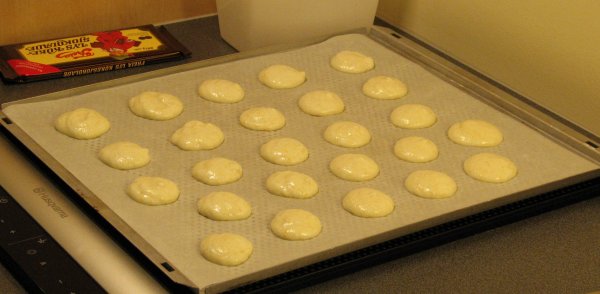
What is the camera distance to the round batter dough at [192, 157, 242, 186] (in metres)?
1.32

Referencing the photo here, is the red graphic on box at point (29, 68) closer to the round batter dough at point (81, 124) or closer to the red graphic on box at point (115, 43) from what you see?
the red graphic on box at point (115, 43)

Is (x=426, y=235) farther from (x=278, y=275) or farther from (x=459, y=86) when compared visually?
(x=459, y=86)

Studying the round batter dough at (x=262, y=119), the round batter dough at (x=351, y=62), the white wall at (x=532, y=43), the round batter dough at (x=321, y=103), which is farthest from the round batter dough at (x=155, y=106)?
the white wall at (x=532, y=43)

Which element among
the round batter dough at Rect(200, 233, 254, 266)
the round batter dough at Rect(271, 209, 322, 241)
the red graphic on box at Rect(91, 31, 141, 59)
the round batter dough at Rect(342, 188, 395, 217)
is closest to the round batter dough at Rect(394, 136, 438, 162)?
the round batter dough at Rect(342, 188, 395, 217)

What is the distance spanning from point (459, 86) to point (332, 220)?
1.75 ft

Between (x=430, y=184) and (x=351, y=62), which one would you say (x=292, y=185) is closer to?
(x=430, y=184)

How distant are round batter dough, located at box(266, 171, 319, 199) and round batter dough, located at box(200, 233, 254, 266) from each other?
0.48ft

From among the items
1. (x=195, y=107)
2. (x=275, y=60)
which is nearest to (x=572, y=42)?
(x=275, y=60)

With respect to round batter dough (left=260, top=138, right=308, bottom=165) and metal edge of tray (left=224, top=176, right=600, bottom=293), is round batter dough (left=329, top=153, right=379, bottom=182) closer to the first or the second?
round batter dough (left=260, top=138, right=308, bottom=165)

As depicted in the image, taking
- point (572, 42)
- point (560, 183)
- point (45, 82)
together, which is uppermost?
point (572, 42)

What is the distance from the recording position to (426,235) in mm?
1235

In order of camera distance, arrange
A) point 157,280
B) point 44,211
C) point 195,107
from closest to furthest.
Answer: point 157,280, point 44,211, point 195,107

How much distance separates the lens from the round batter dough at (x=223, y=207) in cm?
123

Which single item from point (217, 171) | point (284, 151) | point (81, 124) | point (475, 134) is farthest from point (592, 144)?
point (81, 124)
